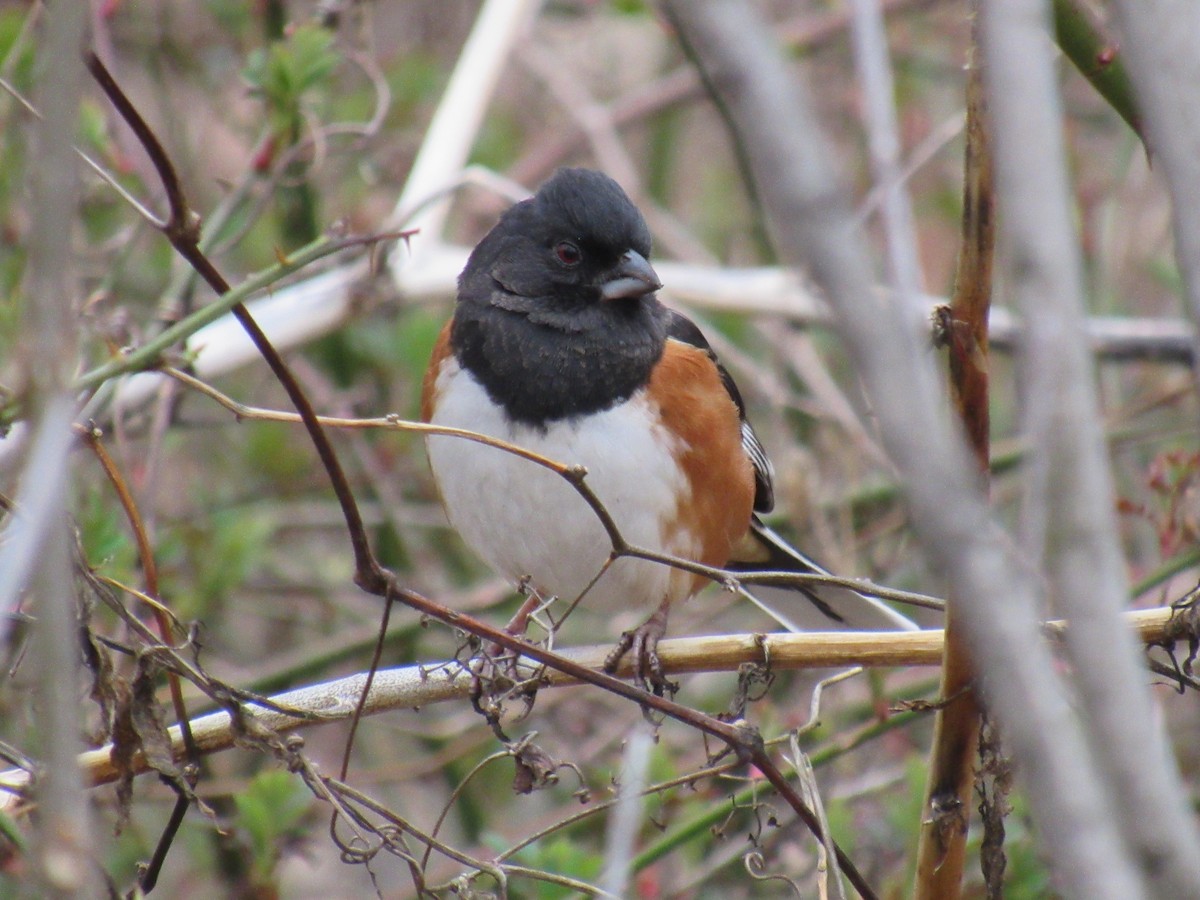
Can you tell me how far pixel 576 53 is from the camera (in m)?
4.66

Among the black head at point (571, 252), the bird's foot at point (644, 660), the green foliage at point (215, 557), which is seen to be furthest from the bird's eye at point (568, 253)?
the green foliage at point (215, 557)

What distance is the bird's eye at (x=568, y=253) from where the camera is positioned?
7.89 feet

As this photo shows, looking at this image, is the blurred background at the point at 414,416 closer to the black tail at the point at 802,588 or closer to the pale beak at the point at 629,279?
the black tail at the point at 802,588

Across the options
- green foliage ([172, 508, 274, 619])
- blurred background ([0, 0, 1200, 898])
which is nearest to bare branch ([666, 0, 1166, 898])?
blurred background ([0, 0, 1200, 898])

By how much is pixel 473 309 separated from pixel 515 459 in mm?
336

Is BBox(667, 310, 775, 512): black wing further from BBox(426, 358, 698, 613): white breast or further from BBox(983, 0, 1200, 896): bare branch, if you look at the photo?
BBox(983, 0, 1200, 896): bare branch

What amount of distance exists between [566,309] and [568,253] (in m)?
0.10

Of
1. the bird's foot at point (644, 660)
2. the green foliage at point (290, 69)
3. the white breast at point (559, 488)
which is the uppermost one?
the green foliage at point (290, 69)

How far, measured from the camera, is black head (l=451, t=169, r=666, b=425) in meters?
2.29

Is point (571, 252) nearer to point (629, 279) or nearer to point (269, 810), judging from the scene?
point (629, 279)

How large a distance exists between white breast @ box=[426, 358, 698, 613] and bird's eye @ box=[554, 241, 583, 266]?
26 cm

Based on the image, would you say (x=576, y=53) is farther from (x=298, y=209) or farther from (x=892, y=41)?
(x=298, y=209)

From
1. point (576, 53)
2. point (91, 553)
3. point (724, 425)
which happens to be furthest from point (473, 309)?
point (576, 53)

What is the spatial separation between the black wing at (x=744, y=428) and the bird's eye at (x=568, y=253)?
0.22m
